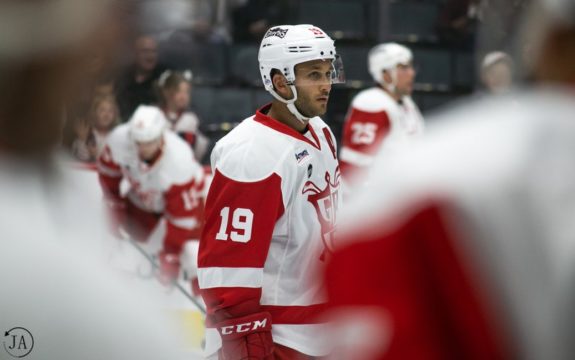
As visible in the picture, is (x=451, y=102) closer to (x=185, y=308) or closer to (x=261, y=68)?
(x=185, y=308)

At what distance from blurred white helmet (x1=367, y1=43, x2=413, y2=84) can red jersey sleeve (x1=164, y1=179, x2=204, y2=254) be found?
1.61 meters

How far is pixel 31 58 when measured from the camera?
1.00m

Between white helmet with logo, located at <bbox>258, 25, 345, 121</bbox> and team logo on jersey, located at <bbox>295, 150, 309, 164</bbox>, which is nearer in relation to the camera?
team logo on jersey, located at <bbox>295, 150, 309, 164</bbox>

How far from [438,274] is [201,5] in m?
6.78

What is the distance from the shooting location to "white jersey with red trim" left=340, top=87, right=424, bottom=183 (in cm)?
652

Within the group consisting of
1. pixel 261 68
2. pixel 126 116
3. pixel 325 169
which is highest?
pixel 261 68

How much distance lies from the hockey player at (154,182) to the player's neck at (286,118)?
3.22 m

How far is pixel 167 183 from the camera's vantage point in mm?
6168

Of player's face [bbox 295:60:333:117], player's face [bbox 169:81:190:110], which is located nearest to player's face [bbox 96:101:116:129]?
player's face [bbox 169:81:190:110]

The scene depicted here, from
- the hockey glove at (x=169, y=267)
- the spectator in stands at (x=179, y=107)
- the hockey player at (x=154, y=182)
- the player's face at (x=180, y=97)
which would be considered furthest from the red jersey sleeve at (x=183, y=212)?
the player's face at (x=180, y=97)

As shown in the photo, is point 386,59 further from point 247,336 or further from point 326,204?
point 247,336

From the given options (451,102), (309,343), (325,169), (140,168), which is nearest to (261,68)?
(325,169)

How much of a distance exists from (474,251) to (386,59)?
642 centimetres

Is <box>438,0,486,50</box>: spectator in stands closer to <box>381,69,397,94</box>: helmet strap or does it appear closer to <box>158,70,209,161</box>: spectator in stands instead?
<box>381,69,397,94</box>: helmet strap
